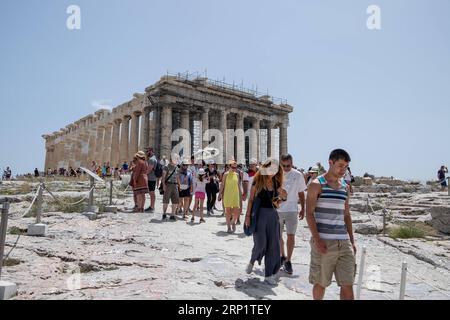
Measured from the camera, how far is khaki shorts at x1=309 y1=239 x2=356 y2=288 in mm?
3322

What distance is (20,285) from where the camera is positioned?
403 cm

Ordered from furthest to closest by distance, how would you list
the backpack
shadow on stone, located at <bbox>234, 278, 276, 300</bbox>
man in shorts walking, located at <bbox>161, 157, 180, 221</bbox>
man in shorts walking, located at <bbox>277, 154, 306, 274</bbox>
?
1. the backpack
2. man in shorts walking, located at <bbox>161, 157, 180, 221</bbox>
3. man in shorts walking, located at <bbox>277, 154, 306, 274</bbox>
4. shadow on stone, located at <bbox>234, 278, 276, 300</bbox>

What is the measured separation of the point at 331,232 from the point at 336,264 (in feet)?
0.98

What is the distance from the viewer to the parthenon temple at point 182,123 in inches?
1158

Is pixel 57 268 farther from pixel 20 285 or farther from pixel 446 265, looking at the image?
pixel 446 265

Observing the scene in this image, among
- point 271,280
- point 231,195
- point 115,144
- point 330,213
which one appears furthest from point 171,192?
point 115,144

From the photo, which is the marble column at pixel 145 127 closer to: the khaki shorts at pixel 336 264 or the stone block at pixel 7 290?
the stone block at pixel 7 290

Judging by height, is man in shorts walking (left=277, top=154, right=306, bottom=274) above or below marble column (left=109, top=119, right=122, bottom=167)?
below

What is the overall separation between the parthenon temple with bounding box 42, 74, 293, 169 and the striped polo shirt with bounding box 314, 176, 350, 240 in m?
25.0

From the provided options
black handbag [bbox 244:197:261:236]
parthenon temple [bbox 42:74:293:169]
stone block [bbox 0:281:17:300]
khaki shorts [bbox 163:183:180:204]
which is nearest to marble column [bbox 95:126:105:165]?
parthenon temple [bbox 42:74:293:169]

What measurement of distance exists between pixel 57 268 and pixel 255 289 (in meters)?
2.67

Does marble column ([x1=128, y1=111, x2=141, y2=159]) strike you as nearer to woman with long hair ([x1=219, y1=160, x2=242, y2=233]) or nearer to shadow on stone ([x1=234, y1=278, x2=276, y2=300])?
woman with long hair ([x1=219, y1=160, x2=242, y2=233])

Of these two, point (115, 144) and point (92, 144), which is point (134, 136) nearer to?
point (115, 144)

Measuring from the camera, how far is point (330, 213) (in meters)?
3.45
